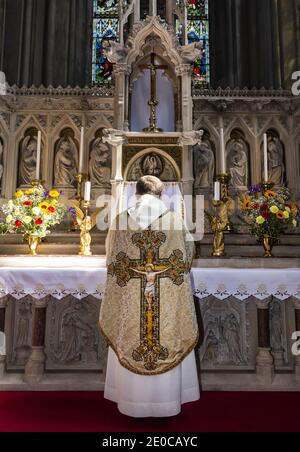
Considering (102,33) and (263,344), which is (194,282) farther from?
(102,33)

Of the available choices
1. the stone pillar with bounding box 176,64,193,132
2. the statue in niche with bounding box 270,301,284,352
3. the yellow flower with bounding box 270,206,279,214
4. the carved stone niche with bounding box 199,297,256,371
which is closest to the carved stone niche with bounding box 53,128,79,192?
the stone pillar with bounding box 176,64,193,132

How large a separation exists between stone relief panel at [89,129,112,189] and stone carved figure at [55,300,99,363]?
70.8 inches

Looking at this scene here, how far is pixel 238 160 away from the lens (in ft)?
18.1

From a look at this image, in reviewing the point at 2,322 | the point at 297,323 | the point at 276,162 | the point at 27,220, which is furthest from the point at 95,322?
the point at 276,162

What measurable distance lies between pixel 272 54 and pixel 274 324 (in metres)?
6.06

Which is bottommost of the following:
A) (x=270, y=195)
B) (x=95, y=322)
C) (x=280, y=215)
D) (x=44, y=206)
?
(x=95, y=322)

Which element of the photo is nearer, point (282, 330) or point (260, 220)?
point (260, 220)

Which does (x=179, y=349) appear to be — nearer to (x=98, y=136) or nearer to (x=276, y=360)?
(x=276, y=360)

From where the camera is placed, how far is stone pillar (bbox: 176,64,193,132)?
16.4 feet

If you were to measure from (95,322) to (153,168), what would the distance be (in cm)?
204

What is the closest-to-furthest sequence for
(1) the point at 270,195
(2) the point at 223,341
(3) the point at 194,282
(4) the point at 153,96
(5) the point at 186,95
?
(3) the point at 194,282 → (1) the point at 270,195 → (2) the point at 223,341 → (5) the point at 186,95 → (4) the point at 153,96

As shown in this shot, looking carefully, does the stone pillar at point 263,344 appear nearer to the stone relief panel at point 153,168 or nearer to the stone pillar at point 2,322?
the stone relief panel at point 153,168

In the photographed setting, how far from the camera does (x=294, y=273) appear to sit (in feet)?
12.3
